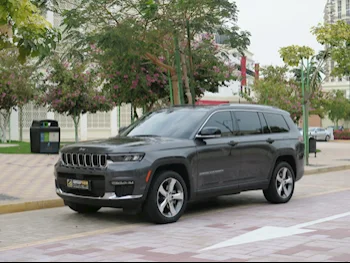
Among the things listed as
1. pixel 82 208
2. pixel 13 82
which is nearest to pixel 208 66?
pixel 13 82

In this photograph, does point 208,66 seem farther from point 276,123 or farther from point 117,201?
point 117,201

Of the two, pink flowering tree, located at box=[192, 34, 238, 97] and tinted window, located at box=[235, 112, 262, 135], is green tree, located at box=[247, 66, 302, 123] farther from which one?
tinted window, located at box=[235, 112, 262, 135]

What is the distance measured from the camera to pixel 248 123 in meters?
11.0

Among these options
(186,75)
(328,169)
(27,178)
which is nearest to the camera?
(27,178)

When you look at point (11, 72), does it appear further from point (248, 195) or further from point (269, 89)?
point (248, 195)

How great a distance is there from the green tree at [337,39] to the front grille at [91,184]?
1693 cm

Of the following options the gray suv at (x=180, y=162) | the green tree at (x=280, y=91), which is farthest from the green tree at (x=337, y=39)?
the green tree at (x=280, y=91)

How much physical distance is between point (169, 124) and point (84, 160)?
162 centimetres

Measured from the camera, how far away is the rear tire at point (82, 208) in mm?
10188

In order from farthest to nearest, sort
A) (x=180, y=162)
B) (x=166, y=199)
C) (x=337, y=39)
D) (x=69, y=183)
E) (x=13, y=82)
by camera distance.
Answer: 1. (x=13, y=82)
2. (x=337, y=39)
3. (x=69, y=183)
4. (x=180, y=162)
5. (x=166, y=199)

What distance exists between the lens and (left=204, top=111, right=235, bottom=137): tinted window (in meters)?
10.3

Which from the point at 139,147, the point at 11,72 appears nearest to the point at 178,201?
the point at 139,147

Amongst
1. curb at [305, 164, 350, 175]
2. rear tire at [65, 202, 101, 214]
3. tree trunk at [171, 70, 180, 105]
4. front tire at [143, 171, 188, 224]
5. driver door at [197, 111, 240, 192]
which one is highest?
tree trunk at [171, 70, 180, 105]

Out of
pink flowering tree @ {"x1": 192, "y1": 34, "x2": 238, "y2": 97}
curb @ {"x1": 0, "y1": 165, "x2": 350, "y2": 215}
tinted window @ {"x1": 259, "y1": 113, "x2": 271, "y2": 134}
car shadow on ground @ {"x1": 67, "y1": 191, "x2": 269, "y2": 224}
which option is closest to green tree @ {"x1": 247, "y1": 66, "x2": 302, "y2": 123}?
pink flowering tree @ {"x1": 192, "y1": 34, "x2": 238, "y2": 97}
